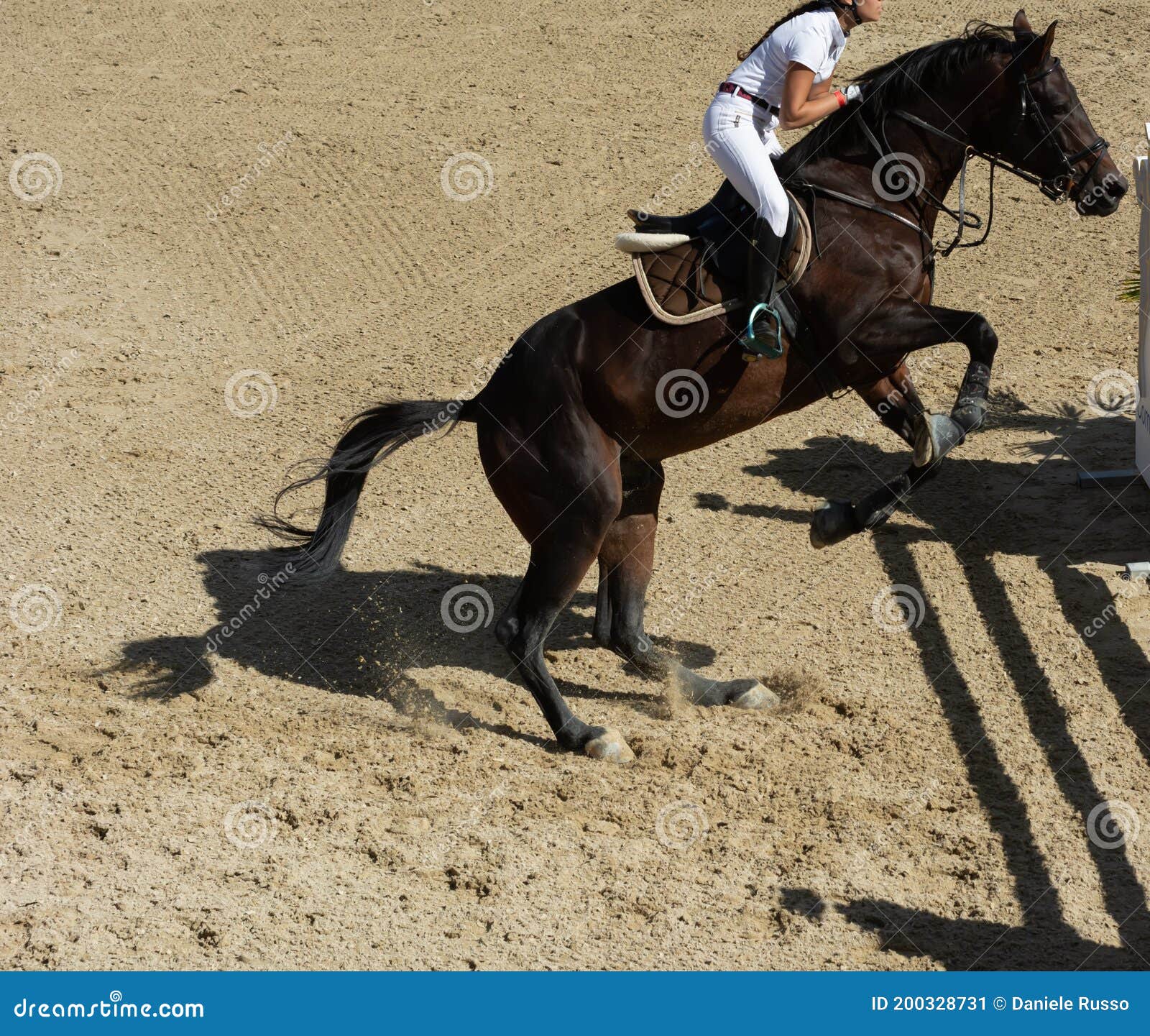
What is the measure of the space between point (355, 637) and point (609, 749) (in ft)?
6.23

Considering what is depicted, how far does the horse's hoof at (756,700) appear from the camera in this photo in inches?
257

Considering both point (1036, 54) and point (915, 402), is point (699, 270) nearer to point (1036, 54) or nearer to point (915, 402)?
point (915, 402)

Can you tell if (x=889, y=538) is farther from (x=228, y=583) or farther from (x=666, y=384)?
(x=228, y=583)

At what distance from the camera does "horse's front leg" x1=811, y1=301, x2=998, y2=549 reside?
5.84 metres

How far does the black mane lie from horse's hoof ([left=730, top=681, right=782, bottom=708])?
97.3 inches

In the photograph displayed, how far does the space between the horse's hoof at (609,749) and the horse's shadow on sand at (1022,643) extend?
4.08ft

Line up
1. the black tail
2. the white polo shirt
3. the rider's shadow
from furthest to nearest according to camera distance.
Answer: the rider's shadow → the black tail → the white polo shirt

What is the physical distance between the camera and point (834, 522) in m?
6.38

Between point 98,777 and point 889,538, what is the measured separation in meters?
4.54

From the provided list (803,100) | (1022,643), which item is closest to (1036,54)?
(803,100)

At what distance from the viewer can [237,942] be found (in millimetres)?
4922

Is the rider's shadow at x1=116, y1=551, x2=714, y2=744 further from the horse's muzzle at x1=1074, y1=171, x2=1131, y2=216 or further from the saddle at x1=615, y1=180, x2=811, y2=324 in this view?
Result: the horse's muzzle at x1=1074, y1=171, x2=1131, y2=216

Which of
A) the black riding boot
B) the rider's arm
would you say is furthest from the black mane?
the black riding boot

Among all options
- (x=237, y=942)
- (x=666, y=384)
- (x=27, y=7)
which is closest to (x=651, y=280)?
(x=666, y=384)
